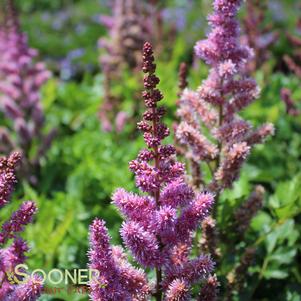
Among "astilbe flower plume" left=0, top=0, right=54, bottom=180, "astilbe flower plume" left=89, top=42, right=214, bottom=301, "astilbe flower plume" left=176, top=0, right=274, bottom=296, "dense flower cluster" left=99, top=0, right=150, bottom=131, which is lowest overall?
"astilbe flower plume" left=89, top=42, right=214, bottom=301

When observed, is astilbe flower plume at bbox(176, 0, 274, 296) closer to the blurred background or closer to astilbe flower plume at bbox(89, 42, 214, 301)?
the blurred background

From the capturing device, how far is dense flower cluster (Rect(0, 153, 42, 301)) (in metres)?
1.86

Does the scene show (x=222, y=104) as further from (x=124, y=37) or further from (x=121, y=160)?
(x=124, y=37)

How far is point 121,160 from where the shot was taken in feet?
13.2

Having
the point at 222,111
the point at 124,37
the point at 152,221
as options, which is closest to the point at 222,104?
the point at 222,111

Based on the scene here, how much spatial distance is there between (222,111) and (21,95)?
2.33 metres

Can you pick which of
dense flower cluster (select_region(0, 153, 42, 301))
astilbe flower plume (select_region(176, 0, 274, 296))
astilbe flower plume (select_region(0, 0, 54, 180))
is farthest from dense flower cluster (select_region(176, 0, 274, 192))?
astilbe flower plume (select_region(0, 0, 54, 180))

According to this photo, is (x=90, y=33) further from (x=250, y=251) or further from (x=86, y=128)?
(x=250, y=251)

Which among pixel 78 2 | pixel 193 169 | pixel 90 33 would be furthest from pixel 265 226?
pixel 78 2

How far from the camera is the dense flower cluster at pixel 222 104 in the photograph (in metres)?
2.38

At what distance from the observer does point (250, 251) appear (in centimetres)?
246

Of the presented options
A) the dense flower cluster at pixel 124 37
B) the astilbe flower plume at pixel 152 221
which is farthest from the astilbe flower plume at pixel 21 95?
the astilbe flower plume at pixel 152 221

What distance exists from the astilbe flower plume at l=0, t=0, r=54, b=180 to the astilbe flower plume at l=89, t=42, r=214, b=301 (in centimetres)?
252

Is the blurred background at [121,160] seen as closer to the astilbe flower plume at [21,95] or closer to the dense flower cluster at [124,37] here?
the dense flower cluster at [124,37]
